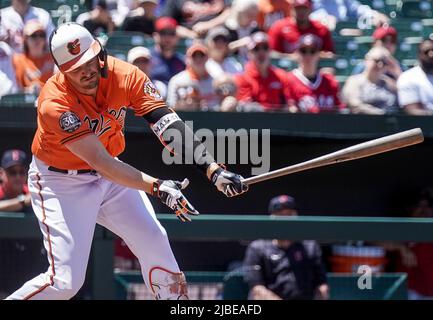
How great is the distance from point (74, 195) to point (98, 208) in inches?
6.3

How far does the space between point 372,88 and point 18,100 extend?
3.15 m

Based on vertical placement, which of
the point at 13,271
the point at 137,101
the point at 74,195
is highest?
the point at 137,101

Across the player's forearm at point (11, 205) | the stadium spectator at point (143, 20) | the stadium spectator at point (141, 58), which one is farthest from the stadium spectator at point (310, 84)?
the player's forearm at point (11, 205)

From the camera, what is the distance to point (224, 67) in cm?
927

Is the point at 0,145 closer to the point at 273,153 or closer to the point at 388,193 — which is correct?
the point at 273,153

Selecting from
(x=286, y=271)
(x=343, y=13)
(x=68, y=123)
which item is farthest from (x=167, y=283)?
(x=343, y=13)

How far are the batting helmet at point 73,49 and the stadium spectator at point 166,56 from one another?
3.61 metres

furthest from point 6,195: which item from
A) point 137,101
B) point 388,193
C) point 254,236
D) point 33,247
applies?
point 388,193

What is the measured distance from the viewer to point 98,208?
5.62m

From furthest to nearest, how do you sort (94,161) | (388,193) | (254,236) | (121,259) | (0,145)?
1. (388,193)
2. (0,145)
3. (121,259)
4. (254,236)
5. (94,161)

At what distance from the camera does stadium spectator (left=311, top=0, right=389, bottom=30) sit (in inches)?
406

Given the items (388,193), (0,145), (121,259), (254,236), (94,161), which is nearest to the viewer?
(94,161)

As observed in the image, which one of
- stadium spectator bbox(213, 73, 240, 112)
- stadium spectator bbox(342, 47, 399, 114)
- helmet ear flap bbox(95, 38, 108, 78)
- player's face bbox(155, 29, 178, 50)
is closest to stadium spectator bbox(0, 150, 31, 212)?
stadium spectator bbox(213, 73, 240, 112)
